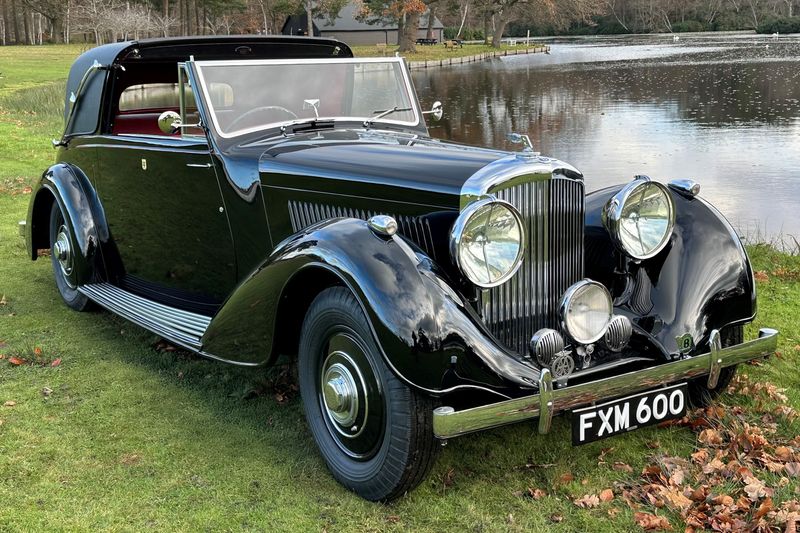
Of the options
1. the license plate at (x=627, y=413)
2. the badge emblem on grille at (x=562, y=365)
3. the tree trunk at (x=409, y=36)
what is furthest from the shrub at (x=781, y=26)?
the badge emblem on grille at (x=562, y=365)

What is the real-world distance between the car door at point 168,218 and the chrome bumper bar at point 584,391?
6.84ft

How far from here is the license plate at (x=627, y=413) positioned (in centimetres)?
310

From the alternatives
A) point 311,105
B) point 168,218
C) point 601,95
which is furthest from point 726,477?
point 601,95

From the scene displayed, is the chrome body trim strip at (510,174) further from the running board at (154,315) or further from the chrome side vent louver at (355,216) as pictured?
the running board at (154,315)

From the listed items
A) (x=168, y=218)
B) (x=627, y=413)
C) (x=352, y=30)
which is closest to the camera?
(x=627, y=413)

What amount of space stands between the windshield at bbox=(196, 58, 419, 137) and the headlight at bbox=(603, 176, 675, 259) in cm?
169

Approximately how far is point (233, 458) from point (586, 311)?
1716mm

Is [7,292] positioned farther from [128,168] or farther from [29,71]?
[29,71]

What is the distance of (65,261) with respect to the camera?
18.8ft

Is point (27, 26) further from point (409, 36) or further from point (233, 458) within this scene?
point (233, 458)

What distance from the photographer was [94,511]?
3.22 metres

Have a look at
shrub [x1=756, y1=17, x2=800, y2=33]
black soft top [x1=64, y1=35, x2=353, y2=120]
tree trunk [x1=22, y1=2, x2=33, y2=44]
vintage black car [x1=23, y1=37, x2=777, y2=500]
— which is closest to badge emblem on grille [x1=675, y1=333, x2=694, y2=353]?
vintage black car [x1=23, y1=37, x2=777, y2=500]

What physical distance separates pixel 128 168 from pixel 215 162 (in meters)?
1.08

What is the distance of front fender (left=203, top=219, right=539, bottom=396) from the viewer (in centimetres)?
292
